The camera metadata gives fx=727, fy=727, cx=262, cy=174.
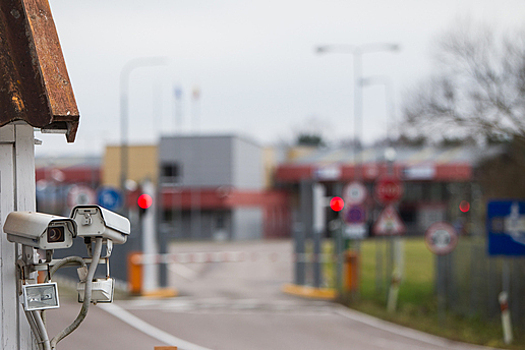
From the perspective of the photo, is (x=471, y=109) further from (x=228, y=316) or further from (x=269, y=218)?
(x=269, y=218)

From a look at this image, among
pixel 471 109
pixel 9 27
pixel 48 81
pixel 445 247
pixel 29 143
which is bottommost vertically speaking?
pixel 445 247

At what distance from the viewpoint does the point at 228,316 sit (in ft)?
50.9

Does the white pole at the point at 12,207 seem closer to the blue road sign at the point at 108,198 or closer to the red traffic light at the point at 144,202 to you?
the red traffic light at the point at 144,202

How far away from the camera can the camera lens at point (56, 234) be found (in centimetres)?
371

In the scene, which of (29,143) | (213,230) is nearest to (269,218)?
(213,230)

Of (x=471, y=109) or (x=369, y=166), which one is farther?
(x=369, y=166)

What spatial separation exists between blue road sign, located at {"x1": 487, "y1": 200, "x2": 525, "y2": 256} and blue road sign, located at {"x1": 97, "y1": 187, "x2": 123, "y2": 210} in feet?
33.7

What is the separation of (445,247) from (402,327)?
202 centimetres

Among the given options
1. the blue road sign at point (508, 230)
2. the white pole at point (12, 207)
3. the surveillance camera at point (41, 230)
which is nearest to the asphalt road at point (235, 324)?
the white pole at point (12, 207)

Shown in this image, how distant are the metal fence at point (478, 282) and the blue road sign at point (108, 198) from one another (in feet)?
28.5

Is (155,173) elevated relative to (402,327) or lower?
elevated

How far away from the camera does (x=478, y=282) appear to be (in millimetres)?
16625

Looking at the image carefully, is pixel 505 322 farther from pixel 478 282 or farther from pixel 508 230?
pixel 478 282

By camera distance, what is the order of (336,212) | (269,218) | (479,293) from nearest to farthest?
(479,293)
(336,212)
(269,218)
